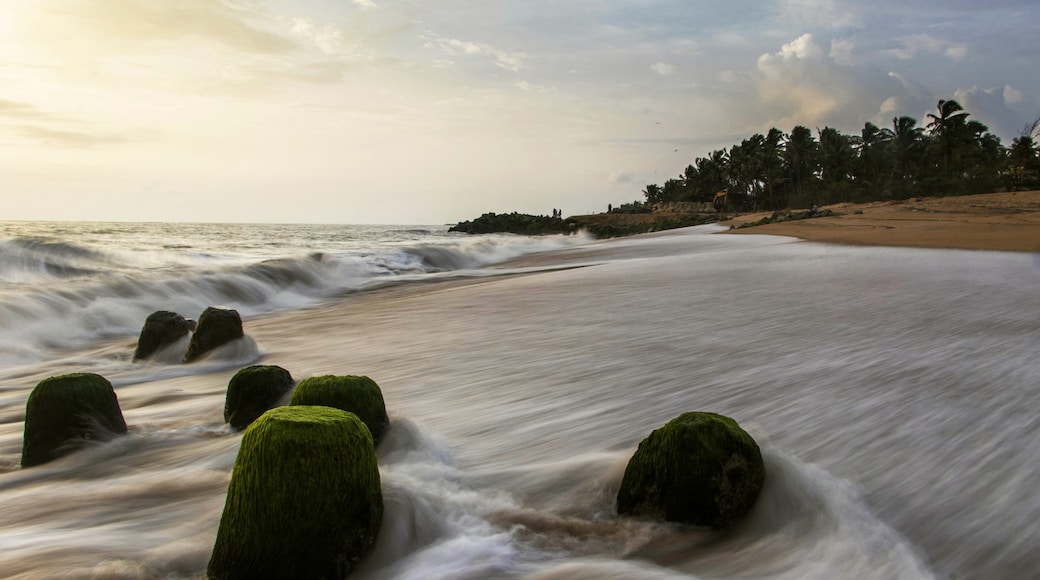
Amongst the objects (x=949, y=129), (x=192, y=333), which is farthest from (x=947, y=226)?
(x=949, y=129)

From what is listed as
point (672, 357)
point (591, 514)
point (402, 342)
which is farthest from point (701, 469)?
point (402, 342)

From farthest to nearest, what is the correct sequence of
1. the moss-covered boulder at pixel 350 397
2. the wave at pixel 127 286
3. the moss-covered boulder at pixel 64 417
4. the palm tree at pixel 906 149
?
the palm tree at pixel 906 149 → the wave at pixel 127 286 → the moss-covered boulder at pixel 64 417 → the moss-covered boulder at pixel 350 397

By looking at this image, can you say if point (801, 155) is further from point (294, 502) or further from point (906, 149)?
point (294, 502)

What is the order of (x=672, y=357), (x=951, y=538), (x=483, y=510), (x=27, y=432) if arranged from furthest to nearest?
(x=672, y=357)
(x=27, y=432)
(x=483, y=510)
(x=951, y=538)

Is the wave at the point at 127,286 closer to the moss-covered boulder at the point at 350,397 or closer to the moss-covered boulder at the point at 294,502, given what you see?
the moss-covered boulder at the point at 350,397

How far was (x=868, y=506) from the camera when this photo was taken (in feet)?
9.14

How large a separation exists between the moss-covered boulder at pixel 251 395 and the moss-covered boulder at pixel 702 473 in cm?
Answer: 280

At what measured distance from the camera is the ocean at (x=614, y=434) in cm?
259

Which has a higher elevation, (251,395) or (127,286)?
(127,286)

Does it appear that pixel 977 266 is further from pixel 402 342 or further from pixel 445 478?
pixel 445 478

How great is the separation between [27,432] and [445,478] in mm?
2805

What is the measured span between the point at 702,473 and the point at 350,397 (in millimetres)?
1941

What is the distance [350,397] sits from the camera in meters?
3.59

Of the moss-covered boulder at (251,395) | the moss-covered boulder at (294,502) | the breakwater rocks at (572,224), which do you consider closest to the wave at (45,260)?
the moss-covered boulder at (251,395)
